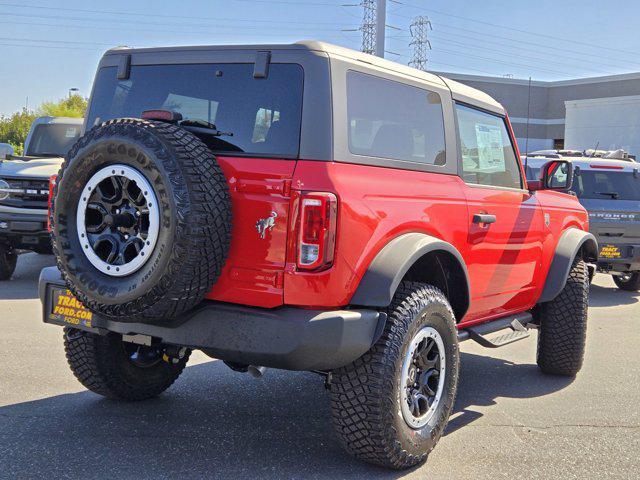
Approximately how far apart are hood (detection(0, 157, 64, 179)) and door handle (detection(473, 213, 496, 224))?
21.6 ft

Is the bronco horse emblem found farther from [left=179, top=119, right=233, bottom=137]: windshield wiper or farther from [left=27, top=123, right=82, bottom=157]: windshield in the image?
[left=27, top=123, right=82, bottom=157]: windshield

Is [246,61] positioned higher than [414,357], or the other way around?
[246,61]

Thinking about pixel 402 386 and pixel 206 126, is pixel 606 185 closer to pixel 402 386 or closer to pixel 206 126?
A: pixel 402 386

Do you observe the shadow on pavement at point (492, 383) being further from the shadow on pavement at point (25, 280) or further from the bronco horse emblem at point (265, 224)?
the shadow on pavement at point (25, 280)

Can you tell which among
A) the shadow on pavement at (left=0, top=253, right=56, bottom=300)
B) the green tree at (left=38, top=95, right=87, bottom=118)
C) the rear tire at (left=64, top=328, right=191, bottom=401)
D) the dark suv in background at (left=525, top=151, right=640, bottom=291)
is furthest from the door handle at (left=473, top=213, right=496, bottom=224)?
the green tree at (left=38, top=95, right=87, bottom=118)

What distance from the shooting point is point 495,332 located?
206 inches

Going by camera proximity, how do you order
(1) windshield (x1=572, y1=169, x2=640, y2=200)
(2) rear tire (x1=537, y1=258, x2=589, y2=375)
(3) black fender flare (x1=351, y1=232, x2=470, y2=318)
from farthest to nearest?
(1) windshield (x1=572, y1=169, x2=640, y2=200)
(2) rear tire (x1=537, y1=258, x2=589, y2=375)
(3) black fender flare (x1=351, y1=232, x2=470, y2=318)

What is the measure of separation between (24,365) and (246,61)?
10.3 feet

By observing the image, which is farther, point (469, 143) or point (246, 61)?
point (469, 143)

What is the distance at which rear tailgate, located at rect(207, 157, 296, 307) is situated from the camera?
3.51m

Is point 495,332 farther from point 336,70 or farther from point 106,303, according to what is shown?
point 106,303

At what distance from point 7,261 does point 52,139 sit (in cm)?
236

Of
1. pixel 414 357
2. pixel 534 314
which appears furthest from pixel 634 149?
pixel 414 357

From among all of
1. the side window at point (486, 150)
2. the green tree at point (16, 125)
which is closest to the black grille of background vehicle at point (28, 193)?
the side window at point (486, 150)
